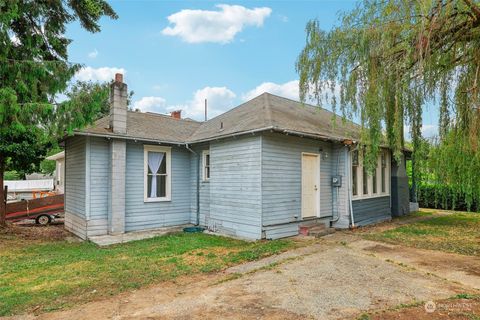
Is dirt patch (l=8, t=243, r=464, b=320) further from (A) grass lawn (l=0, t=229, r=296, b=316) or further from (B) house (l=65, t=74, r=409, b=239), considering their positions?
(B) house (l=65, t=74, r=409, b=239)

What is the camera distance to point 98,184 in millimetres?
8945

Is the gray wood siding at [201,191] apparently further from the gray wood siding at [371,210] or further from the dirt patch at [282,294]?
the gray wood siding at [371,210]

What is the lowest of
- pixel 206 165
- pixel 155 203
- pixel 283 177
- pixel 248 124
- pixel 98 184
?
pixel 155 203

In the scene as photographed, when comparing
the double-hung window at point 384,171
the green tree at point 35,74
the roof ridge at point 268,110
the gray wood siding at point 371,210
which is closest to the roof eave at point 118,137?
the green tree at point 35,74

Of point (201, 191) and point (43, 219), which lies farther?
point (43, 219)

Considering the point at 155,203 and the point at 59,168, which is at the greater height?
the point at 59,168

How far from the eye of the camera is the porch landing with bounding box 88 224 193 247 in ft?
27.5

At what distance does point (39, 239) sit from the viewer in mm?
9320

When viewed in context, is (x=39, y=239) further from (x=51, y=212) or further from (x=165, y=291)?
(x=165, y=291)

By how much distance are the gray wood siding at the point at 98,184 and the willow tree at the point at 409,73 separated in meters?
6.52

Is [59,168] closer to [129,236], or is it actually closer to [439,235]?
[129,236]

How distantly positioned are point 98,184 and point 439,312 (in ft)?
28.1

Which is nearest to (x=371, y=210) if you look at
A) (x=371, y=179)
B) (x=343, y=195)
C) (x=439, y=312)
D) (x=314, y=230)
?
(x=371, y=179)

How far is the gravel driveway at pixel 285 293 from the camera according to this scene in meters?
3.87
